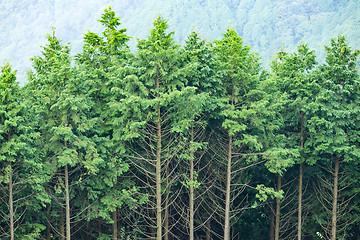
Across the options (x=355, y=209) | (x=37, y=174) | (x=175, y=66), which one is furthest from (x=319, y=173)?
(x=37, y=174)

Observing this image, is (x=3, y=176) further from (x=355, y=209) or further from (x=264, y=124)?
(x=355, y=209)

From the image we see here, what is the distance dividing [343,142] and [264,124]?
13.6 ft

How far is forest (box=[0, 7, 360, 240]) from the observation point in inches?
622

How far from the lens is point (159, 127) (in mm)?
16984

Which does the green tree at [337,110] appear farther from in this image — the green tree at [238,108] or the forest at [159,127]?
the green tree at [238,108]

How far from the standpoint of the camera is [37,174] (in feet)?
50.1

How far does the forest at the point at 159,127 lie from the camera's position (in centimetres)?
1580

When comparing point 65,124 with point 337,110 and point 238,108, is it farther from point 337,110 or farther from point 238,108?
point 337,110

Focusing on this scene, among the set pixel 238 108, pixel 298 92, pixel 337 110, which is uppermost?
pixel 298 92

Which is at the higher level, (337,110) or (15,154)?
(337,110)

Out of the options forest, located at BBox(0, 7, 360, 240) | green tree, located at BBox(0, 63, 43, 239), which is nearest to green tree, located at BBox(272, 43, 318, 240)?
forest, located at BBox(0, 7, 360, 240)

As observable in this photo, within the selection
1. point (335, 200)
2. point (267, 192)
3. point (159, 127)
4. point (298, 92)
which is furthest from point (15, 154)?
point (335, 200)

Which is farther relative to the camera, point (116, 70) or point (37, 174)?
point (116, 70)

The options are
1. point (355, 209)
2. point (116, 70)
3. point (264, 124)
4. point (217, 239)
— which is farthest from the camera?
point (217, 239)
